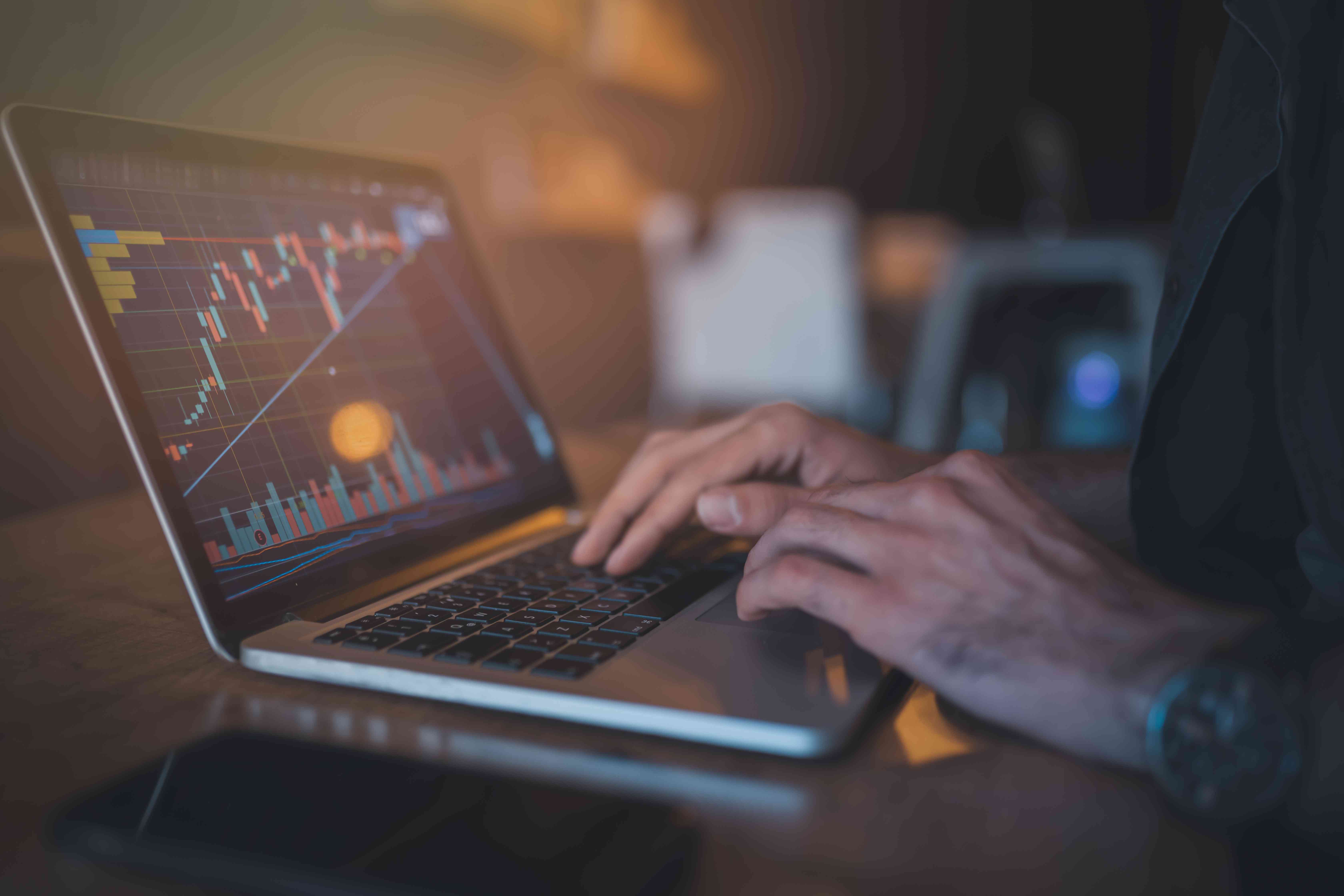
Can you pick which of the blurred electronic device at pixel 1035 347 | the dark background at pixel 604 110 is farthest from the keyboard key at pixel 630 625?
the blurred electronic device at pixel 1035 347

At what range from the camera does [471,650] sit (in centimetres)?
43

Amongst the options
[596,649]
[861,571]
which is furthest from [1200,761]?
[596,649]

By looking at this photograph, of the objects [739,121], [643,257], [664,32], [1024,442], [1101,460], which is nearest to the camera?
[1101,460]

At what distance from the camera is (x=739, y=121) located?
152 inches

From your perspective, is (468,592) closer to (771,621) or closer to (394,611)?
(394,611)

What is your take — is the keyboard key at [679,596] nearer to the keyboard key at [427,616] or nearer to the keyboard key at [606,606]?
the keyboard key at [606,606]

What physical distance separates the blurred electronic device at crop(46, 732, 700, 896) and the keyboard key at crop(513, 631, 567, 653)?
0.30 ft

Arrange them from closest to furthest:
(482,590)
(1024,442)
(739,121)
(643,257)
Result: 1. (482,590)
2. (1024,442)
3. (643,257)
4. (739,121)

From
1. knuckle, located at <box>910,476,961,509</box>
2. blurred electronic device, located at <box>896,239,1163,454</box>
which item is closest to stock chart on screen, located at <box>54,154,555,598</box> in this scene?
knuckle, located at <box>910,476,961,509</box>

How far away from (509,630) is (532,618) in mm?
26

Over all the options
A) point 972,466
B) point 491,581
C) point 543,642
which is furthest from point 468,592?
point 972,466

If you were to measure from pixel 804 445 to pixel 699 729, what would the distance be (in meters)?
0.35

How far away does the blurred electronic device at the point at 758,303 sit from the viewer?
2.36 meters

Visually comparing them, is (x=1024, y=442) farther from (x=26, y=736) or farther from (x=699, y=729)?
(x=26, y=736)
